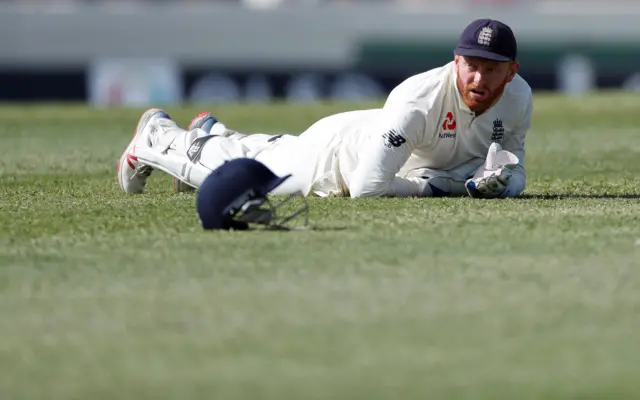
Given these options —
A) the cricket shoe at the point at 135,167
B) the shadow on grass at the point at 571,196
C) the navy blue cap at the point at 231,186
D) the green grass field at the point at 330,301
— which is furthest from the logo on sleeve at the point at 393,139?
the cricket shoe at the point at 135,167

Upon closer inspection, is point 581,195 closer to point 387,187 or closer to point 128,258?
point 387,187

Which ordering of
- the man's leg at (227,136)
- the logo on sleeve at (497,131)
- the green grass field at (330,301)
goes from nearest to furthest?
the green grass field at (330,301) < the logo on sleeve at (497,131) < the man's leg at (227,136)

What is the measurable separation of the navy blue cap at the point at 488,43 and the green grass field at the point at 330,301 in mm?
684

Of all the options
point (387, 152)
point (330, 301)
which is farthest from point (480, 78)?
point (330, 301)

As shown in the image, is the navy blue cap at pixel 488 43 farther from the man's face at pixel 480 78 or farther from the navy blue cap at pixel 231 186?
the navy blue cap at pixel 231 186

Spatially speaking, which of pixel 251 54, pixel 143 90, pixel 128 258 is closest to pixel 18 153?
pixel 128 258

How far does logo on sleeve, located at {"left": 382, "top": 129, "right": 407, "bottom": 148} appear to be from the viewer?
5836 mm

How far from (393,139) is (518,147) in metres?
0.81

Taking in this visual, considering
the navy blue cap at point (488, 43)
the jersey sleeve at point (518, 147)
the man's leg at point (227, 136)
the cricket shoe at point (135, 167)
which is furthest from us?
the cricket shoe at point (135, 167)

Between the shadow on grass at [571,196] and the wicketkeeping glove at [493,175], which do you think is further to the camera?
the shadow on grass at [571,196]

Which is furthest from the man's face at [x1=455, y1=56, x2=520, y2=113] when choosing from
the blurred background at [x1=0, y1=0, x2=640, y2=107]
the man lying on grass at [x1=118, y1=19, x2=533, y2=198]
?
the blurred background at [x1=0, y1=0, x2=640, y2=107]

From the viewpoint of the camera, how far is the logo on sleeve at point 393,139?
5836 mm

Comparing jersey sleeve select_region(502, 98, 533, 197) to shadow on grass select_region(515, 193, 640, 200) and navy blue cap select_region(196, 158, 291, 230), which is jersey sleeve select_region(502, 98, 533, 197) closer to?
shadow on grass select_region(515, 193, 640, 200)

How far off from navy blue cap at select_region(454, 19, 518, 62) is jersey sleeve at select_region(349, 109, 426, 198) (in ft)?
1.27
